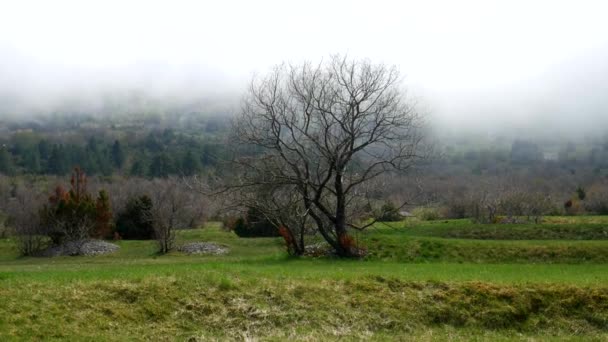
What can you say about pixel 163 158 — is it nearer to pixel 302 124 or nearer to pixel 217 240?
pixel 217 240

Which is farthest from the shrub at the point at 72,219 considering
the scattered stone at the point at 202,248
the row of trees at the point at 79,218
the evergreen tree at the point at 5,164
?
the evergreen tree at the point at 5,164

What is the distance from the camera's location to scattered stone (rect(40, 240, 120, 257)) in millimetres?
44406

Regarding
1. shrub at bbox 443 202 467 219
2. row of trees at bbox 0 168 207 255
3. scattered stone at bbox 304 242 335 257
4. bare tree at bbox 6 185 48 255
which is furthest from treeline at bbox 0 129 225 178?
scattered stone at bbox 304 242 335 257

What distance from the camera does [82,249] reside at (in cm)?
4488

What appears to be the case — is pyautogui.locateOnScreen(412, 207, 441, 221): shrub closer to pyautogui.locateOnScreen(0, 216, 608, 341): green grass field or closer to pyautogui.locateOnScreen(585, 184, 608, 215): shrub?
pyautogui.locateOnScreen(585, 184, 608, 215): shrub

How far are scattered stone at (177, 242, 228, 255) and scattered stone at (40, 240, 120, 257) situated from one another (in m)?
5.84

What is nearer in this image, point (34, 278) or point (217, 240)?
point (34, 278)

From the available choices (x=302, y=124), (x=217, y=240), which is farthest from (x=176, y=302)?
(x=217, y=240)

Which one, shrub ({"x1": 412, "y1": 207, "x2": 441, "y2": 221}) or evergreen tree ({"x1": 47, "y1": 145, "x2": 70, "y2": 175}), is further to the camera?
evergreen tree ({"x1": 47, "y1": 145, "x2": 70, "y2": 175})

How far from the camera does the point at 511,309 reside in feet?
49.4

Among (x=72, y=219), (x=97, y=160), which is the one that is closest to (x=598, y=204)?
(x=72, y=219)

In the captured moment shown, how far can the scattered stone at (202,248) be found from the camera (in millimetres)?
42188

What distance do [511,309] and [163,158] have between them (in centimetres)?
12690

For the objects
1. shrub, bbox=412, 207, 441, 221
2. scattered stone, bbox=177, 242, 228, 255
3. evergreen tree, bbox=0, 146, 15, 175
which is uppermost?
evergreen tree, bbox=0, 146, 15, 175
